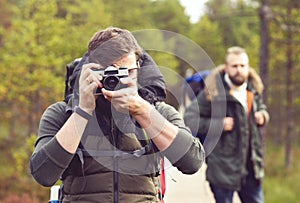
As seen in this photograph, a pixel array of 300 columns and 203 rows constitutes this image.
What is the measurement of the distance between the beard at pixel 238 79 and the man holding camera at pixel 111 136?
13.1ft

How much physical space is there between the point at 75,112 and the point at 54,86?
14.6 metres

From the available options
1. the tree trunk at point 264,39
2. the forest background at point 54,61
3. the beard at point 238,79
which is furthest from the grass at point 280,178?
the beard at point 238,79

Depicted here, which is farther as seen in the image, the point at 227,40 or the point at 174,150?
the point at 227,40

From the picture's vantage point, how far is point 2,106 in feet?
70.9

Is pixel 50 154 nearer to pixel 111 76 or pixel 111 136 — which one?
pixel 111 136

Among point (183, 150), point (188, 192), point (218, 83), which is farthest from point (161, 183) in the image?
point (188, 192)

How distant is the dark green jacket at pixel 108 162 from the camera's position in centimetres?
330

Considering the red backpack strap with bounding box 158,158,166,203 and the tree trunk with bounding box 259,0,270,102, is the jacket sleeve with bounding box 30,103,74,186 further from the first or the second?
the tree trunk with bounding box 259,0,270,102

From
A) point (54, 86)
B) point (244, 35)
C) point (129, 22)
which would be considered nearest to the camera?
point (54, 86)

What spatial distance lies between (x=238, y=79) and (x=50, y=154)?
440 cm

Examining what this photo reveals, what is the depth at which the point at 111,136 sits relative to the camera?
3377mm

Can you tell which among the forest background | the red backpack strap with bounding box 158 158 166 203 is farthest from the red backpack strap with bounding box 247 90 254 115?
the forest background

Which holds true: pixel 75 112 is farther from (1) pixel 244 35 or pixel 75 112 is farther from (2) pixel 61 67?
(1) pixel 244 35

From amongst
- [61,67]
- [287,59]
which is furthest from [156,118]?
[287,59]
